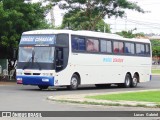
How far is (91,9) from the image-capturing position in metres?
40.3

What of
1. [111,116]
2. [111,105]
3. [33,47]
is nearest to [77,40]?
[33,47]

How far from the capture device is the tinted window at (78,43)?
29.1m

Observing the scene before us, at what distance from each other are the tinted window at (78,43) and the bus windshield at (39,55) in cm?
170

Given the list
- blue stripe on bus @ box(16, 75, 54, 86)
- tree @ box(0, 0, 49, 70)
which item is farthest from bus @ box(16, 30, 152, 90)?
tree @ box(0, 0, 49, 70)

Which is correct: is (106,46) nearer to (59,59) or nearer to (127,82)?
(127,82)

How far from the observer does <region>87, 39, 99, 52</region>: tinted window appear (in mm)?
30383

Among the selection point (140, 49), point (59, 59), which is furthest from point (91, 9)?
point (59, 59)

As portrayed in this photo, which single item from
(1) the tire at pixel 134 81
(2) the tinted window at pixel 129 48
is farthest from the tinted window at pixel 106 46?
(1) the tire at pixel 134 81

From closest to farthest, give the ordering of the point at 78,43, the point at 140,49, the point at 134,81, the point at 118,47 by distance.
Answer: the point at 78,43 < the point at 118,47 < the point at 134,81 < the point at 140,49

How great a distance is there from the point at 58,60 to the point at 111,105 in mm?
9811

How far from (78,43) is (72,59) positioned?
1147mm

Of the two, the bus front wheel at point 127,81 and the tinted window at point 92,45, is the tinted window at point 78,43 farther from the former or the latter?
the bus front wheel at point 127,81

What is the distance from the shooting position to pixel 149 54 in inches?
1465

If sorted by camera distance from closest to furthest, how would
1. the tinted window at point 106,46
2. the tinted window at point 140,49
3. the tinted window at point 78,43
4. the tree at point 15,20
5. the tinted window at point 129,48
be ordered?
1. the tinted window at point 78,43
2. the tinted window at point 106,46
3. the tinted window at point 129,48
4. the tinted window at point 140,49
5. the tree at point 15,20
